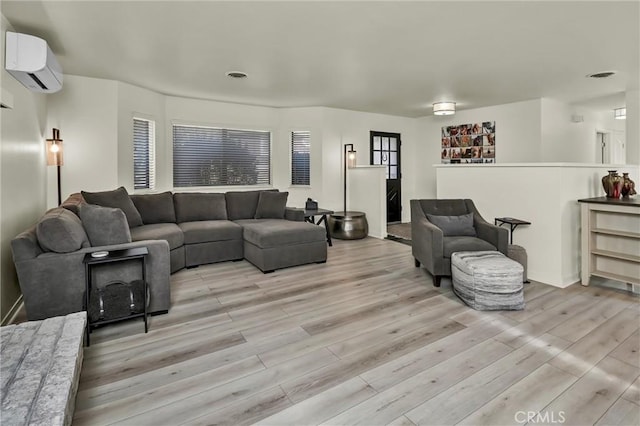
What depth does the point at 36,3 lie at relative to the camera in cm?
267

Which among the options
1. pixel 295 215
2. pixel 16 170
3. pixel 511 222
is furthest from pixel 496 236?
pixel 16 170

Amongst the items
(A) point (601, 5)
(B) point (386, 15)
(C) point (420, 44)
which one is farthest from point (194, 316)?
(A) point (601, 5)

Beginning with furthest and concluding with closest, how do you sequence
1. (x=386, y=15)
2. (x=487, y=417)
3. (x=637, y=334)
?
(x=386, y=15)
(x=637, y=334)
(x=487, y=417)

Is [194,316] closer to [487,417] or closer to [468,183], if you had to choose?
[487,417]

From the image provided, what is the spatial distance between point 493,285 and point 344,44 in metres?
2.64

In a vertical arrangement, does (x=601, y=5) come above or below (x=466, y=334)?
above

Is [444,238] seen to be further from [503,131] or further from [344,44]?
[503,131]

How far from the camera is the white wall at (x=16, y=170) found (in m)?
2.78

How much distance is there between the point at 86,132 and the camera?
4.62 m

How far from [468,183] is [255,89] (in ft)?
10.9

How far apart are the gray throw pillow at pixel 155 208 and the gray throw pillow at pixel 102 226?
171 centimetres

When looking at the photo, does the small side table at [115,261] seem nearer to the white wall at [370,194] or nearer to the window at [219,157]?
the window at [219,157]

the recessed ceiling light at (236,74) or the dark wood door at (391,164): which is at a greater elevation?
the recessed ceiling light at (236,74)

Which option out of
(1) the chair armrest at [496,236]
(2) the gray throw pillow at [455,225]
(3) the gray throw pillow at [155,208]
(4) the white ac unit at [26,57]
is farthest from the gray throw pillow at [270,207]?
(4) the white ac unit at [26,57]
